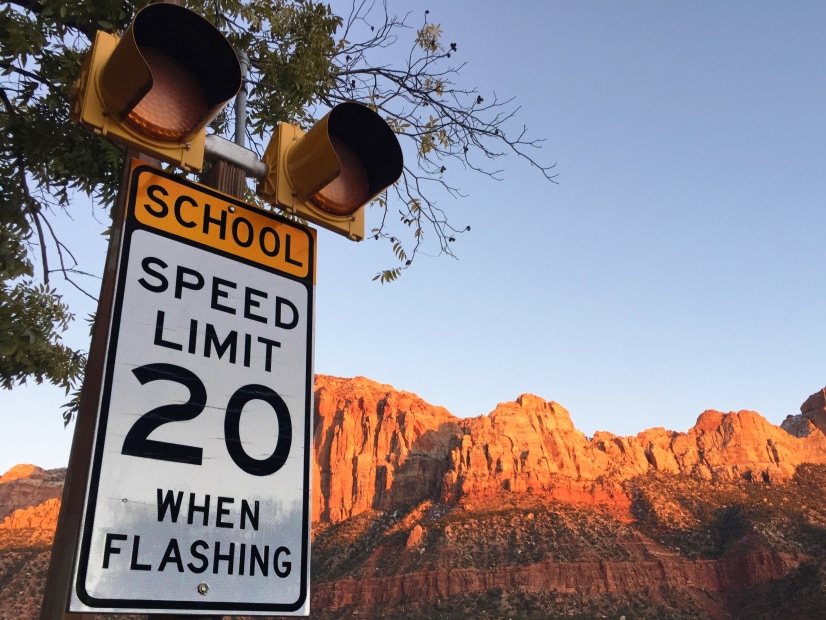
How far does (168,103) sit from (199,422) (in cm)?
92

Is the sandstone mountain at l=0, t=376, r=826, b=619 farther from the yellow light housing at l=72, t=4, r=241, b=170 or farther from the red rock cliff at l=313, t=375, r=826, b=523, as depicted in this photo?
the yellow light housing at l=72, t=4, r=241, b=170

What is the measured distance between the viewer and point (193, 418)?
5.76 ft

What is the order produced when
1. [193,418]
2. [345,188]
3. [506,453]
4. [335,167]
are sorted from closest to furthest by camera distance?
[193,418] → [335,167] → [345,188] → [506,453]

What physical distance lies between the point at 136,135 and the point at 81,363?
16.0 ft

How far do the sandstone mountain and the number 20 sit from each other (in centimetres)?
5249

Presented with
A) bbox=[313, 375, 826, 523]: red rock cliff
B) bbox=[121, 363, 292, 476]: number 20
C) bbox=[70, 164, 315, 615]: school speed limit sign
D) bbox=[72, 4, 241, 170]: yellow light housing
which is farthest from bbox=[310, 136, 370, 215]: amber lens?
bbox=[313, 375, 826, 523]: red rock cliff

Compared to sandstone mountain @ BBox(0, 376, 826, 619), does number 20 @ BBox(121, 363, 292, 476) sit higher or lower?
lower

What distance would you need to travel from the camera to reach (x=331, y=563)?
253ft

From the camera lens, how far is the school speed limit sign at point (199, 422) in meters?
1.57

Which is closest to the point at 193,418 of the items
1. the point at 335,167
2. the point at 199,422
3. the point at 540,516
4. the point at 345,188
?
the point at 199,422

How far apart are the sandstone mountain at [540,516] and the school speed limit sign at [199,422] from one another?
172ft

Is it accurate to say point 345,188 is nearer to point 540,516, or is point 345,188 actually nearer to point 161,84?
point 161,84

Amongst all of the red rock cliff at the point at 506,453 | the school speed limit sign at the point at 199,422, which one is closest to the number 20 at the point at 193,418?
the school speed limit sign at the point at 199,422

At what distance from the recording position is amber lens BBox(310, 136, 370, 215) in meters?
2.39
